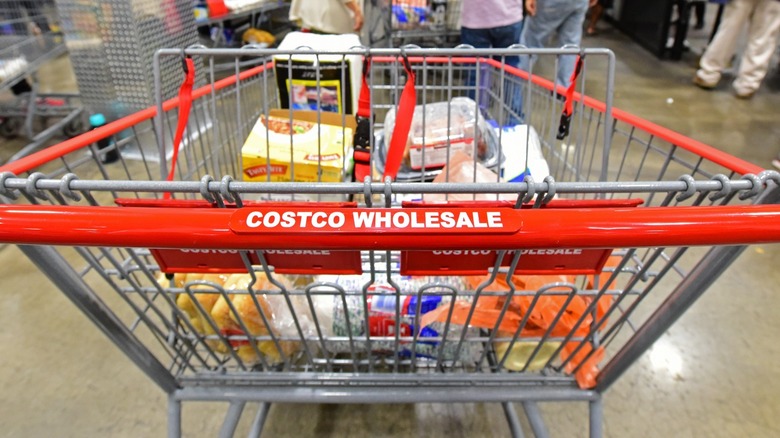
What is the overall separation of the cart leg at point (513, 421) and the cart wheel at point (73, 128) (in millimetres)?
3315

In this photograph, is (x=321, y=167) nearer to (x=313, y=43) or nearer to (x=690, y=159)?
(x=313, y=43)

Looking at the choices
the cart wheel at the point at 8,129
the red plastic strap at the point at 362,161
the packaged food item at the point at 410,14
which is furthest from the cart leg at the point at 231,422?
the cart wheel at the point at 8,129

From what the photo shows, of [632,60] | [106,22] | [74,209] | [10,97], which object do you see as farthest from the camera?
[632,60]

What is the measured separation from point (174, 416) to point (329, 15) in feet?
8.23

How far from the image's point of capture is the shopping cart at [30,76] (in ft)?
9.11

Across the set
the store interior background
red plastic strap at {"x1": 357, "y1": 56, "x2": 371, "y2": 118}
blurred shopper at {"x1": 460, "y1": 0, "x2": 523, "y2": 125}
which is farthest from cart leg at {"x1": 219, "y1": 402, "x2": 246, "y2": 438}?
blurred shopper at {"x1": 460, "y1": 0, "x2": 523, "y2": 125}

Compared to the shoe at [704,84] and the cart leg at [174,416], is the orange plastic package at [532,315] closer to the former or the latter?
the cart leg at [174,416]

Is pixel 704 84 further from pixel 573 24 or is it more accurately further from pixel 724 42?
pixel 573 24

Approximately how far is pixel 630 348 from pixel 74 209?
2.94ft

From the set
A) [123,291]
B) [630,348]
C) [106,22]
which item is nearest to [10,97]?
[106,22]

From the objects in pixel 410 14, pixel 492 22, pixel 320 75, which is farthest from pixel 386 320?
pixel 410 14

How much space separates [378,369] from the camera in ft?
4.51

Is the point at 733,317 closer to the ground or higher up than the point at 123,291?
closer to the ground

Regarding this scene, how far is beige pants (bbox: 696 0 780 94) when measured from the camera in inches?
146
